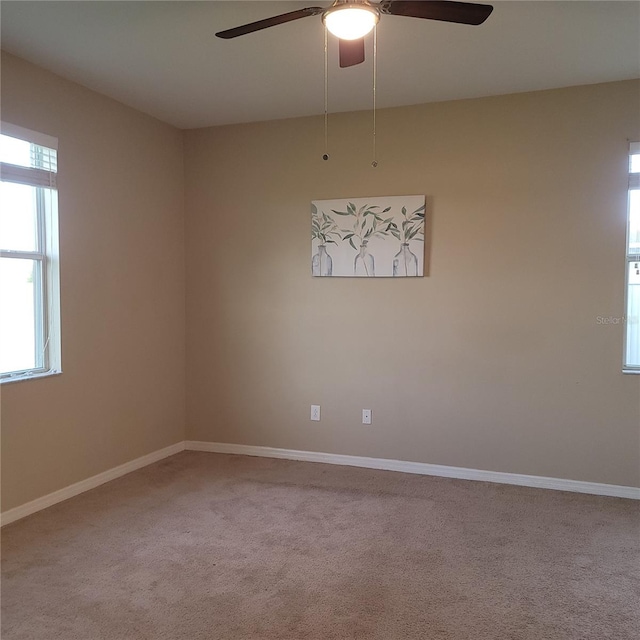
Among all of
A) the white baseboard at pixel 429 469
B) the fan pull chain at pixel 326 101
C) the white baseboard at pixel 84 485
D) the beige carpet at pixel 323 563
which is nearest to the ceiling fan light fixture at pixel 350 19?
the fan pull chain at pixel 326 101

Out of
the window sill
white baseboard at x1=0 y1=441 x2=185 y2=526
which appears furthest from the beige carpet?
the window sill

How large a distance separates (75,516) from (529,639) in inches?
98.4

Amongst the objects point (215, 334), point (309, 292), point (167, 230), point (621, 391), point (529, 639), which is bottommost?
point (529, 639)

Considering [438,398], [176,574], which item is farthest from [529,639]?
[438,398]

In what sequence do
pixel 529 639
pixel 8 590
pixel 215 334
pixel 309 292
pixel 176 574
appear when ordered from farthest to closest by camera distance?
1. pixel 215 334
2. pixel 309 292
3. pixel 176 574
4. pixel 8 590
5. pixel 529 639

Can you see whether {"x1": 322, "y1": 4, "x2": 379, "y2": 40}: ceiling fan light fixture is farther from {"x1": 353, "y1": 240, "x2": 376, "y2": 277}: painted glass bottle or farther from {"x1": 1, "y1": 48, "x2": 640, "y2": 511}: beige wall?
{"x1": 353, "y1": 240, "x2": 376, "y2": 277}: painted glass bottle

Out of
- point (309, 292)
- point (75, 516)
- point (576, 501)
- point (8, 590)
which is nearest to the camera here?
point (8, 590)

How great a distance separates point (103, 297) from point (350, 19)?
252 cm

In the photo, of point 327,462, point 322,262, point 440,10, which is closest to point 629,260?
point 322,262

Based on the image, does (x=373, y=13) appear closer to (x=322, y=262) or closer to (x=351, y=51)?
(x=351, y=51)

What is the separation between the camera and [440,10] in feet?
6.73

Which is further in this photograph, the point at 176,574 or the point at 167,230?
the point at 167,230

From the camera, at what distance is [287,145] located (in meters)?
4.22

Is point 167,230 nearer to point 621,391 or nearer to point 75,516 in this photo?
point 75,516
